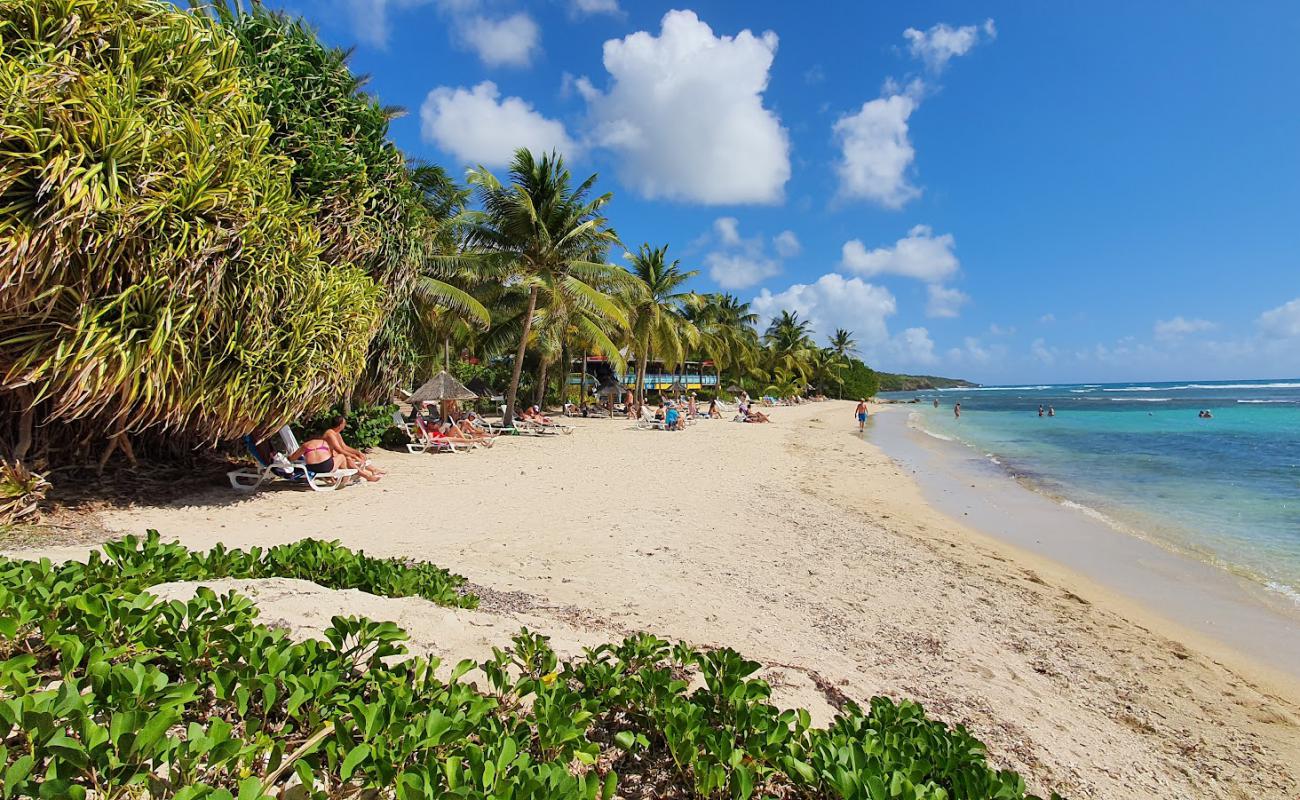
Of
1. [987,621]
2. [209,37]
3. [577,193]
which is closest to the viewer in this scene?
[987,621]

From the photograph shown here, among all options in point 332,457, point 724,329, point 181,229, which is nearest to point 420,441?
point 332,457

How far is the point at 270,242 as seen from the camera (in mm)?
7121

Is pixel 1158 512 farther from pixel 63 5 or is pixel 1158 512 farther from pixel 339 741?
pixel 63 5

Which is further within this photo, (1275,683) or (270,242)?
(270,242)

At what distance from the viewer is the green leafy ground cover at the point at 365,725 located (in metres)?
1.45

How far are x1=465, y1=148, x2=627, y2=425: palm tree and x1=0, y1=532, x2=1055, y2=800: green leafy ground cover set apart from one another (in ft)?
53.4

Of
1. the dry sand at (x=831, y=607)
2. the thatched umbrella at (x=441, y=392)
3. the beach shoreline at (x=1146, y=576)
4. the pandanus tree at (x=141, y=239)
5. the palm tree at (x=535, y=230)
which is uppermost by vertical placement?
the palm tree at (x=535, y=230)

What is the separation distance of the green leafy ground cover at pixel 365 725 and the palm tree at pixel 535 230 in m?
16.3

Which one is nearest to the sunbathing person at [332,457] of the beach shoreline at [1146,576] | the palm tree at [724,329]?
the beach shoreline at [1146,576]

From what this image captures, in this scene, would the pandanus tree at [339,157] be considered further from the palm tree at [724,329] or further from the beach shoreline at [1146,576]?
the palm tree at [724,329]

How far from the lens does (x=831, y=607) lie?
5121 millimetres

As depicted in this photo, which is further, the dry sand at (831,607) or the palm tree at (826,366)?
the palm tree at (826,366)

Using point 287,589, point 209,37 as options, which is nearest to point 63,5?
point 209,37

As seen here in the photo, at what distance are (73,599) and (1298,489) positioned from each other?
2000cm
